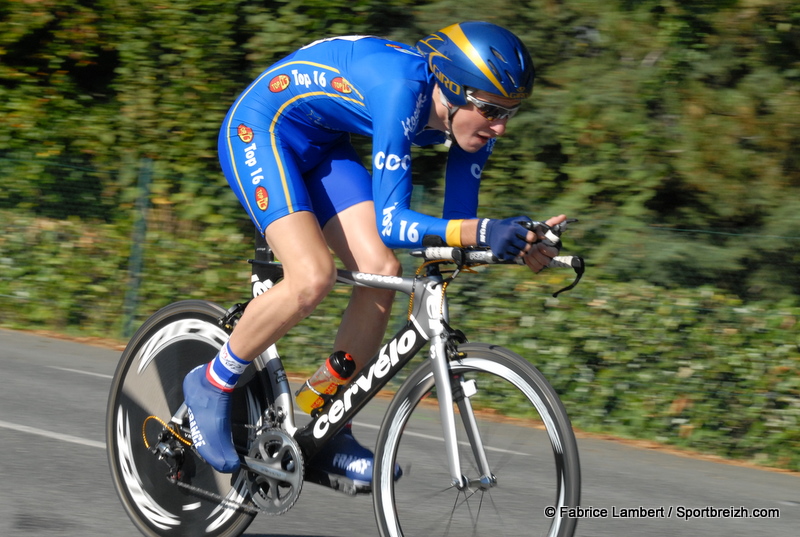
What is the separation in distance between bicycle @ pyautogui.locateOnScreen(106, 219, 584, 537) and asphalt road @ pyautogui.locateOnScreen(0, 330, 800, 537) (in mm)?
404

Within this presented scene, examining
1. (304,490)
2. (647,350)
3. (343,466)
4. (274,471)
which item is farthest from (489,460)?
(647,350)

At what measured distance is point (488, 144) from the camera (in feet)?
12.5

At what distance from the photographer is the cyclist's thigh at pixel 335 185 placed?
157 inches

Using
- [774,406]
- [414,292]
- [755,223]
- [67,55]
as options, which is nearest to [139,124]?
[67,55]

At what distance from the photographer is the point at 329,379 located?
3865mm

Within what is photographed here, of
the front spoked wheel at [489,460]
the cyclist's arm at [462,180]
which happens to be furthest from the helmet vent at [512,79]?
the front spoked wheel at [489,460]

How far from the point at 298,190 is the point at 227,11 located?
6.87 m

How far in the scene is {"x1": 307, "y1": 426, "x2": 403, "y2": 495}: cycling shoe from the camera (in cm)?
362

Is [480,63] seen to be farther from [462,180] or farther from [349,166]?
[349,166]

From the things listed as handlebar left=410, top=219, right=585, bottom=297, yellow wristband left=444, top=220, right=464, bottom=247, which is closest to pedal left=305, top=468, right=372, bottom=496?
handlebar left=410, top=219, right=585, bottom=297

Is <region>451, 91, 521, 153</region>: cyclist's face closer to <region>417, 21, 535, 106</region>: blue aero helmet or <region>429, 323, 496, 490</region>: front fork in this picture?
<region>417, 21, 535, 106</region>: blue aero helmet

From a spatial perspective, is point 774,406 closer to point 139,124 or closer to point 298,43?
point 298,43

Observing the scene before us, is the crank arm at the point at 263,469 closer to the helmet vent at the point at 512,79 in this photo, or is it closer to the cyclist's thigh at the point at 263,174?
the cyclist's thigh at the point at 263,174

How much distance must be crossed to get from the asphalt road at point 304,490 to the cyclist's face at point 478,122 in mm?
1848
